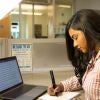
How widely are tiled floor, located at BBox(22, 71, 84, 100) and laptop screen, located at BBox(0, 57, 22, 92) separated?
0.21 metres

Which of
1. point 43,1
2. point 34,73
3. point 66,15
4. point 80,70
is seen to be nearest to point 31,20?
point 43,1

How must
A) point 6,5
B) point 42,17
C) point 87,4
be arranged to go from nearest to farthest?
point 6,5 → point 87,4 → point 42,17

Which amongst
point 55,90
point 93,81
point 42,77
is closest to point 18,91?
point 55,90

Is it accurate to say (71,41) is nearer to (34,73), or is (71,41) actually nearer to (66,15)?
(34,73)

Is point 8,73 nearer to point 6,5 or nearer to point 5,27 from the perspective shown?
point 5,27

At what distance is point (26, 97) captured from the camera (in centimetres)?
142

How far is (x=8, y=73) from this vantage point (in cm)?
166

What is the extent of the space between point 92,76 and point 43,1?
6376 mm

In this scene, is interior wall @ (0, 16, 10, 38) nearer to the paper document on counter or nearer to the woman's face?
the paper document on counter

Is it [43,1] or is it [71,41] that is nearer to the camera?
[71,41]

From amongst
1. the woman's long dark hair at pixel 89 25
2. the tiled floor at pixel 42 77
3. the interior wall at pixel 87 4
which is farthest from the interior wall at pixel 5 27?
the interior wall at pixel 87 4

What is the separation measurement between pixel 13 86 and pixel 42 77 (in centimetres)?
47

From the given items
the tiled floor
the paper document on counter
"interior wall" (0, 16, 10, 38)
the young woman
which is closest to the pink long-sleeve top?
the young woman

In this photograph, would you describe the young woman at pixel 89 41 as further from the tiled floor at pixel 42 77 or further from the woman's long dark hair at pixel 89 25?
the tiled floor at pixel 42 77
